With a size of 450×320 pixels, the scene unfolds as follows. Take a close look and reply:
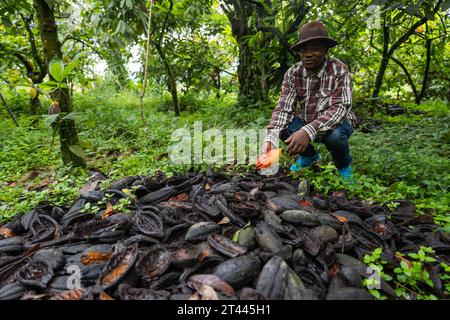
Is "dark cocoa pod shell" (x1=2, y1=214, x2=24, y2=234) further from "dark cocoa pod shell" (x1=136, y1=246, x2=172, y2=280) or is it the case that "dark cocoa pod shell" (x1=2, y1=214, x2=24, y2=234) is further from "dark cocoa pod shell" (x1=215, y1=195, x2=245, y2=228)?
"dark cocoa pod shell" (x1=215, y1=195, x2=245, y2=228)

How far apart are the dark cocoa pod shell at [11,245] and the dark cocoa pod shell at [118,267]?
2.30 feet

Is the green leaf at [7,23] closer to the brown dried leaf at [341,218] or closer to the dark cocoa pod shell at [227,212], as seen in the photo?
the dark cocoa pod shell at [227,212]

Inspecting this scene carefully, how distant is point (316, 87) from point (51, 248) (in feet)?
7.50

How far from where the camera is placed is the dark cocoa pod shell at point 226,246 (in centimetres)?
153

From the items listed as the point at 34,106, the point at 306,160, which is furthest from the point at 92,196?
the point at 34,106

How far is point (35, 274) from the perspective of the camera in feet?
4.96

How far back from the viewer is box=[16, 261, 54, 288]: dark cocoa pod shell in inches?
56.6

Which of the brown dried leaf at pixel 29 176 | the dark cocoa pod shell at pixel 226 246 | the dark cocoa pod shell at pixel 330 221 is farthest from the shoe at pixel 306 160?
the brown dried leaf at pixel 29 176

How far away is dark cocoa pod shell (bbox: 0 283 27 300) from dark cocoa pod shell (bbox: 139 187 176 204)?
89 cm

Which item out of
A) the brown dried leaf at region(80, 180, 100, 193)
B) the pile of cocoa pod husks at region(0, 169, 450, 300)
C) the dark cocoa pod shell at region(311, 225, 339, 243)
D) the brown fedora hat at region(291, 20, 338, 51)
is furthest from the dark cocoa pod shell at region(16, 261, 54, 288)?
the brown fedora hat at region(291, 20, 338, 51)

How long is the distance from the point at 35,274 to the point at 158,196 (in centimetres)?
89

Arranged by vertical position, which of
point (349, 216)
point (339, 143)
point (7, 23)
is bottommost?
point (349, 216)

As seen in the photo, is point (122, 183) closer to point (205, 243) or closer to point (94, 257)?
point (94, 257)
